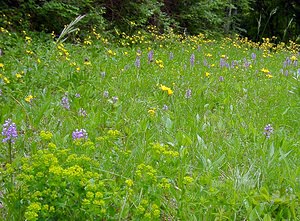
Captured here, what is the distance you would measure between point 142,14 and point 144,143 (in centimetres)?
621

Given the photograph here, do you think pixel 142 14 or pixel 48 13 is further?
pixel 142 14

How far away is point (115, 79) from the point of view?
4.31 metres

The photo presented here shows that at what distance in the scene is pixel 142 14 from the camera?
8375mm

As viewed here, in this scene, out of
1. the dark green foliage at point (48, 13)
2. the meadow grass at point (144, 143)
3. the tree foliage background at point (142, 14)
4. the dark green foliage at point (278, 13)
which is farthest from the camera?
the dark green foliage at point (278, 13)

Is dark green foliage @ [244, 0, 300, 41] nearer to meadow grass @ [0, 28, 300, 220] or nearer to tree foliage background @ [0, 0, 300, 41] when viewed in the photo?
tree foliage background @ [0, 0, 300, 41]

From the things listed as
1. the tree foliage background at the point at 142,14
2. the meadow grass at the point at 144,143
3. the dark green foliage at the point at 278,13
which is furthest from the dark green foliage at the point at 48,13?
the dark green foliage at the point at 278,13

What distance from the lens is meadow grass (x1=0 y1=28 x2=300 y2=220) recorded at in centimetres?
164

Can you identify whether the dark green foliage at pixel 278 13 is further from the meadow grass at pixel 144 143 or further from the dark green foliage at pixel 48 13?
the meadow grass at pixel 144 143

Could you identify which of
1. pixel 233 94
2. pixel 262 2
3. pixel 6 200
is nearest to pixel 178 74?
pixel 233 94

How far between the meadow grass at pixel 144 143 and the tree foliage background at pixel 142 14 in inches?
63.1

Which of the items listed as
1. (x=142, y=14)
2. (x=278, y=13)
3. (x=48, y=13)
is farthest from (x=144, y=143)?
(x=278, y=13)

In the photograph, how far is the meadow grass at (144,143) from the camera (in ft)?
5.38

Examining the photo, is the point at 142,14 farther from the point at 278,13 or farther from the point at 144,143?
the point at 144,143

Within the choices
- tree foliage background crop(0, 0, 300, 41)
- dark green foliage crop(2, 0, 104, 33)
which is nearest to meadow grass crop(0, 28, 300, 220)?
dark green foliage crop(2, 0, 104, 33)
